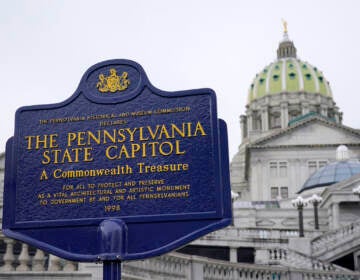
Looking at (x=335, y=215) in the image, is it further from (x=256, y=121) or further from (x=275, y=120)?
(x=256, y=121)

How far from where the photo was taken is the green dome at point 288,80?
376 ft

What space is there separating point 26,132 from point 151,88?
2021 mm

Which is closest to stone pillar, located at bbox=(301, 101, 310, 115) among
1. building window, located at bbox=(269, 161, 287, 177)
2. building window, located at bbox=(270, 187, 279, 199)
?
building window, located at bbox=(269, 161, 287, 177)

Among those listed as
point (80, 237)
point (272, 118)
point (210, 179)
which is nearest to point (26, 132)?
point (80, 237)

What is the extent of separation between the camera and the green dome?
376 ft

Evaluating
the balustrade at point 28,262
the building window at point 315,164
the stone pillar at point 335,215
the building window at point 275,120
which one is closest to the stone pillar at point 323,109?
the building window at point 275,120

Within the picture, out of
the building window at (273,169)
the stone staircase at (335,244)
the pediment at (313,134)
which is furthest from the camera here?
the building window at (273,169)

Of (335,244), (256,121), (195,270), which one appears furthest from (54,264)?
(256,121)

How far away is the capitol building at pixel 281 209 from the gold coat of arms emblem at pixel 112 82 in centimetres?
596

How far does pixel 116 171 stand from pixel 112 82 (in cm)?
141

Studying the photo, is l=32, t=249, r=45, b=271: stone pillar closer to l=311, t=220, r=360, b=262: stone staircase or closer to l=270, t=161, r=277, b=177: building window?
l=311, t=220, r=360, b=262: stone staircase

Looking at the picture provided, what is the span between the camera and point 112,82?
1028 cm

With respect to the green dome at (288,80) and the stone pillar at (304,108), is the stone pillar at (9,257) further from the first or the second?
the green dome at (288,80)

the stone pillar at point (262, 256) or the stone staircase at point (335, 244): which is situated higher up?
the stone staircase at point (335, 244)
